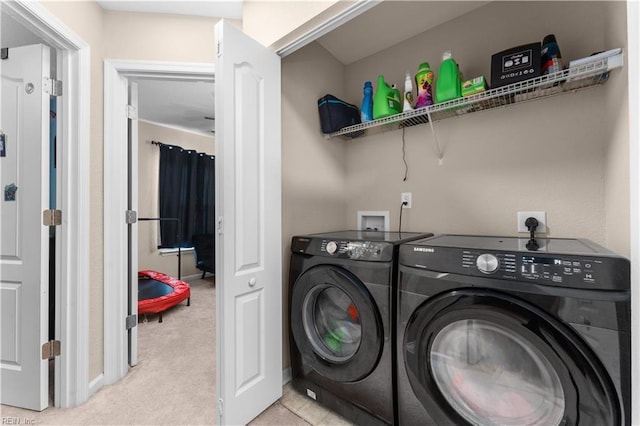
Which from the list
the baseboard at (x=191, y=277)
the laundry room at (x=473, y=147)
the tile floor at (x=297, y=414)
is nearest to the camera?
the laundry room at (x=473, y=147)

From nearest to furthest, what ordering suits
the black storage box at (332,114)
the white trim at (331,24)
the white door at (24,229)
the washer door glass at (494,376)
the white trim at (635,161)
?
the white trim at (635,161) → the washer door glass at (494,376) → the white trim at (331,24) → the white door at (24,229) → the black storage box at (332,114)

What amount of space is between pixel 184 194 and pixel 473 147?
4347 millimetres

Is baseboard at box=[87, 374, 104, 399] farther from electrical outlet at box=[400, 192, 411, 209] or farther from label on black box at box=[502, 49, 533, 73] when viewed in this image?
label on black box at box=[502, 49, 533, 73]

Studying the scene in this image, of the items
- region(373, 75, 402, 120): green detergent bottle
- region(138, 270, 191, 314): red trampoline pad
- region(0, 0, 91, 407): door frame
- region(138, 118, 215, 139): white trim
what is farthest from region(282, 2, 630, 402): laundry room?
region(138, 118, 215, 139): white trim

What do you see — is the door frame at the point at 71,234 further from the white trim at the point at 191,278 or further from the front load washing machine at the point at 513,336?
the white trim at the point at 191,278

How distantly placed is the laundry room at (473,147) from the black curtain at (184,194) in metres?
3.31

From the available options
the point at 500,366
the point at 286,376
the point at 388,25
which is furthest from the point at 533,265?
the point at 388,25

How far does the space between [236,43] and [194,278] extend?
13.7 feet

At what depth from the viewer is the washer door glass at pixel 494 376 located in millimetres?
898

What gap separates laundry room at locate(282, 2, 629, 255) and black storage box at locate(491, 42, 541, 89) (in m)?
0.25

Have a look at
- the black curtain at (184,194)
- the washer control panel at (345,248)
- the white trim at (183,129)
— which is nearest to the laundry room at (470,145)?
the washer control panel at (345,248)

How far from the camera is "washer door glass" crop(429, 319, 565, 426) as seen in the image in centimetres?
90

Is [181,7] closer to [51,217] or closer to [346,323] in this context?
[51,217]

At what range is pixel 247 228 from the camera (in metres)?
1.38
